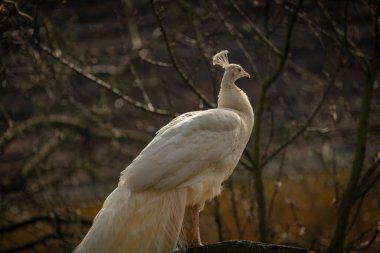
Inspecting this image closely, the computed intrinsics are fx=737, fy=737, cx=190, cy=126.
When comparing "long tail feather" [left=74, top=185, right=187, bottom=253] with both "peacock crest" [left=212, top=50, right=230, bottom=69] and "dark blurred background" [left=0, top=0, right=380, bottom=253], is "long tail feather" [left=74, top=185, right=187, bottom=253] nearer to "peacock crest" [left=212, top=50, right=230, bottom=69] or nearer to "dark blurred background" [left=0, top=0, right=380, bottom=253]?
"peacock crest" [left=212, top=50, right=230, bottom=69]

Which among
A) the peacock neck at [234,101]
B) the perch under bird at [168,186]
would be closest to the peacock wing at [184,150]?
the perch under bird at [168,186]

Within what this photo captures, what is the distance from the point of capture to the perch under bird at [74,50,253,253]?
19.2 feet

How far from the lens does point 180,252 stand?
6301 millimetres

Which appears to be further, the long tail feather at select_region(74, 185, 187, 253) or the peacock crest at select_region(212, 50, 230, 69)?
the peacock crest at select_region(212, 50, 230, 69)

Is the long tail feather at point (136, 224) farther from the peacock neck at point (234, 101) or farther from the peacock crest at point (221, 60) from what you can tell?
the peacock crest at point (221, 60)

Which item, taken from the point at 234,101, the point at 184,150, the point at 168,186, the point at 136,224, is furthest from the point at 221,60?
the point at 136,224

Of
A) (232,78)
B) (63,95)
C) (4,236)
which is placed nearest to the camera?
(232,78)

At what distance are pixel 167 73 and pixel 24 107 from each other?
2.50 meters

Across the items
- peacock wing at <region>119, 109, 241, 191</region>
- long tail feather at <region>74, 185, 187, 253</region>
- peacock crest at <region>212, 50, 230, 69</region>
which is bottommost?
long tail feather at <region>74, 185, 187, 253</region>

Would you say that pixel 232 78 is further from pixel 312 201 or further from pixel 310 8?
pixel 312 201

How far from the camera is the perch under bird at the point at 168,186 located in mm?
5848

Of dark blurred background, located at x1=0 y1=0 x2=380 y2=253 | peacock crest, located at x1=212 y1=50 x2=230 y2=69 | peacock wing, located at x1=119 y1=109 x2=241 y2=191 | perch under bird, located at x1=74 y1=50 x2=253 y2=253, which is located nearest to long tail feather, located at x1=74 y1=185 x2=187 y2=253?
perch under bird, located at x1=74 y1=50 x2=253 y2=253

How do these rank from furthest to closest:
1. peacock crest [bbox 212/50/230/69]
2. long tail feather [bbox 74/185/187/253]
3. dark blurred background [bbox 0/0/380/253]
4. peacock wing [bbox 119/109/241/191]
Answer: dark blurred background [bbox 0/0/380/253], peacock crest [bbox 212/50/230/69], peacock wing [bbox 119/109/241/191], long tail feather [bbox 74/185/187/253]

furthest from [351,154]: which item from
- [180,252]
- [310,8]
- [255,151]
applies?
[180,252]
